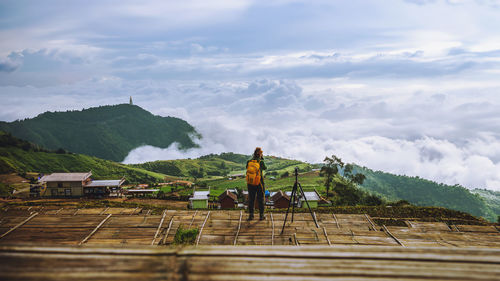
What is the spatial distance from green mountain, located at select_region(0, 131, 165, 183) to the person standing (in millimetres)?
119905

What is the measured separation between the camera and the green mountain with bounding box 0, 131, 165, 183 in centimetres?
11038

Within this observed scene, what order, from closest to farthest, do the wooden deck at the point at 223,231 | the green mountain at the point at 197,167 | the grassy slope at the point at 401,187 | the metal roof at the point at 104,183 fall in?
the wooden deck at the point at 223,231
the metal roof at the point at 104,183
the grassy slope at the point at 401,187
the green mountain at the point at 197,167

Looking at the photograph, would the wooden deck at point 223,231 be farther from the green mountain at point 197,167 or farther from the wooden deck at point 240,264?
the green mountain at point 197,167

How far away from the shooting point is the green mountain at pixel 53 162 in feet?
362

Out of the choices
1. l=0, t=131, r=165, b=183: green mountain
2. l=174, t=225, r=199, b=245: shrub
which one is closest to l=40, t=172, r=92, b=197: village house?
l=174, t=225, r=199, b=245: shrub

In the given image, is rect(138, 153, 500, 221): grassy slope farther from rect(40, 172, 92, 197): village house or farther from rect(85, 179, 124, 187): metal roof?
rect(40, 172, 92, 197): village house

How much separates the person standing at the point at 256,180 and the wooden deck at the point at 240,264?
786 centimetres

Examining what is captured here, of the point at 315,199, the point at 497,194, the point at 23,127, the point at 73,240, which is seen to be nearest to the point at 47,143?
the point at 23,127

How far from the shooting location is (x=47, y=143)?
19375 centimetres

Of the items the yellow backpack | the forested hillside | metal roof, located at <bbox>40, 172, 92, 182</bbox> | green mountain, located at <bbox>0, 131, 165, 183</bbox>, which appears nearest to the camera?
the yellow backpack

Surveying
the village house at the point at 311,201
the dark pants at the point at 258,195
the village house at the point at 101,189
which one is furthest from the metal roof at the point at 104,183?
the dark pants at the point at 258,195

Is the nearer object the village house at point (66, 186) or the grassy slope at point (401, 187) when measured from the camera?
the village house at point (66, 186)

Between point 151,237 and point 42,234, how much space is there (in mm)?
2998

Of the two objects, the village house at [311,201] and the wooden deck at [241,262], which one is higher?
the wooden deck at [241,262]
